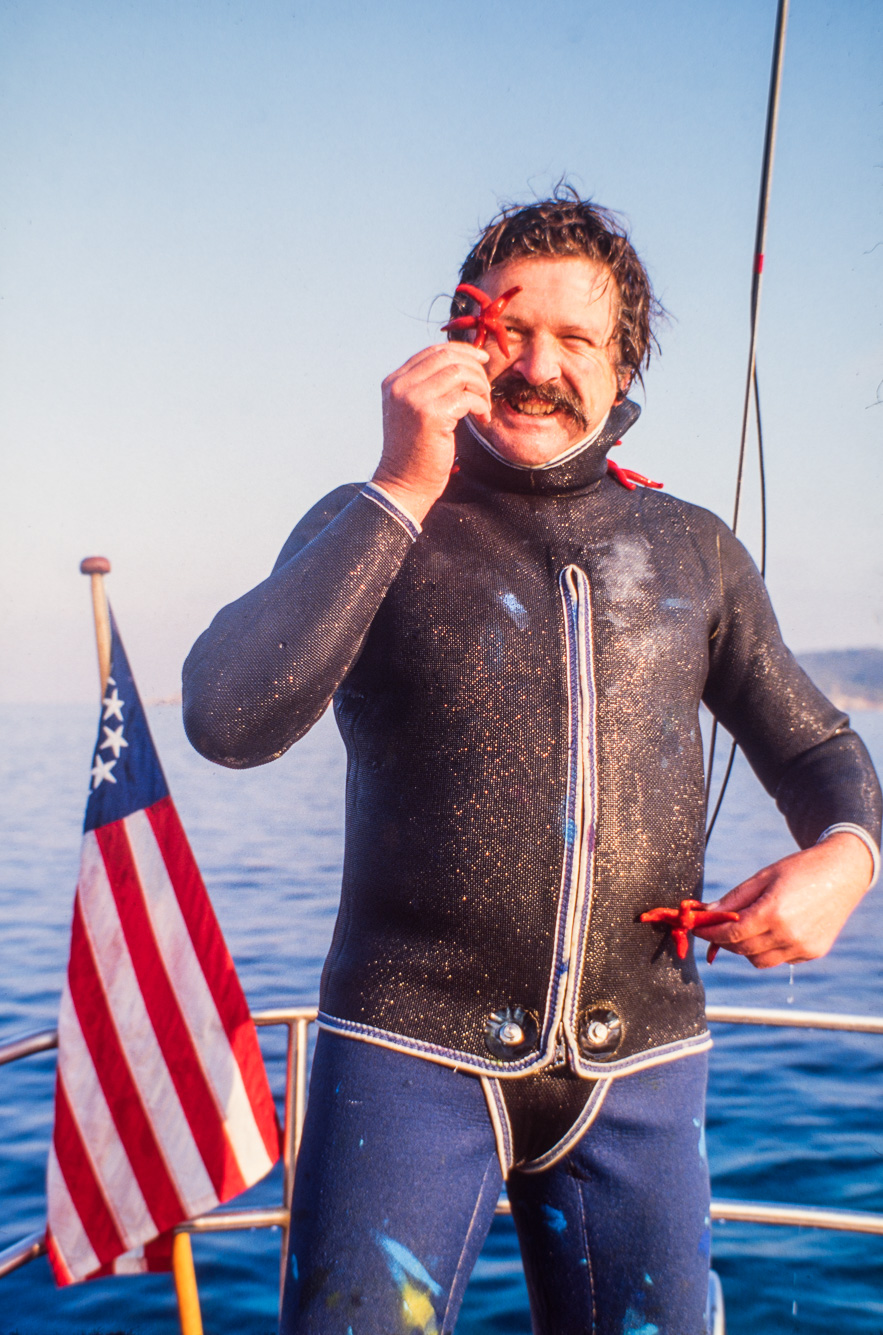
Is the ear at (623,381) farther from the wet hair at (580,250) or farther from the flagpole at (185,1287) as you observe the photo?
the flagpole at (185,1287)

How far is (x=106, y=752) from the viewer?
3.30 metres

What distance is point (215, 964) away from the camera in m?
3.20

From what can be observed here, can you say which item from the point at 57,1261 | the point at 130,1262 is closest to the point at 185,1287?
the point at 130,1262

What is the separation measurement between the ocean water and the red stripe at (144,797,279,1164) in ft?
8.33

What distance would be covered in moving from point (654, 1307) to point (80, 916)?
2171 millimetres

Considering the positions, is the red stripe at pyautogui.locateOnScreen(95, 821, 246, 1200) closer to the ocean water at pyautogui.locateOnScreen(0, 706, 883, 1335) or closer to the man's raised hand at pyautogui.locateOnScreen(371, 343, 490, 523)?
the man's raised hand at pyautogui.locateOnScreen(371, 343, 490, 523)

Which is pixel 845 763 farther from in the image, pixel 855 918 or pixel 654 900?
pixel 855 918

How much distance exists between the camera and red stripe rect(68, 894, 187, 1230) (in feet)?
9.93

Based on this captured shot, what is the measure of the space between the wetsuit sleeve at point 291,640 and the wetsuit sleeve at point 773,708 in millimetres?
687

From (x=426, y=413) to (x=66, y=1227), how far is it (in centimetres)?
272

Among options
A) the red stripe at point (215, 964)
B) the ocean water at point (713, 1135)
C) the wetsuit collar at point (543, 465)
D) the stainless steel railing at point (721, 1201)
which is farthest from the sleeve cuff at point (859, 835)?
the ocean water at point (713, 1135)

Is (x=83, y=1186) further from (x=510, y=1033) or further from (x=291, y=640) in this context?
(x=291, y=640)

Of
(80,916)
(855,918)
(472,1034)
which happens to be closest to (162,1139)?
(80,916)

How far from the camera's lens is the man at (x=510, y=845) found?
147cm
